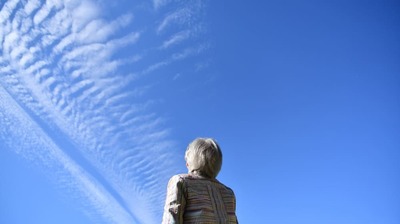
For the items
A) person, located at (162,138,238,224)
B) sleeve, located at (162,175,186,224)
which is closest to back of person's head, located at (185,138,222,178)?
person, located at (162,138,238,224)

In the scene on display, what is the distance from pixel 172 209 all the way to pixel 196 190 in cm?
30

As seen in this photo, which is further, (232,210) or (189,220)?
(232,210)

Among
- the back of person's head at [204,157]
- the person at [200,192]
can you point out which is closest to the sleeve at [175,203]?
the person at [200,192]

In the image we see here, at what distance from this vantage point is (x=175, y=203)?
3.35 metres

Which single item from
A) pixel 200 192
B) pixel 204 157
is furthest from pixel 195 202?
pixel 204 157

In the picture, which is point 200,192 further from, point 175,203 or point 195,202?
point 175,203

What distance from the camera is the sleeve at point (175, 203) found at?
130 inches

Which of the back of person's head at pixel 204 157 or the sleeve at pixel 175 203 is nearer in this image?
the sleeve at pixel 175 203

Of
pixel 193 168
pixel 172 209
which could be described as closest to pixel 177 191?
pixel 172 209

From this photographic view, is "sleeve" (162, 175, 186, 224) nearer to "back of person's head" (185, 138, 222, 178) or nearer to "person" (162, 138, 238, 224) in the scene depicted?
"person" (162, 138, 238, 224)

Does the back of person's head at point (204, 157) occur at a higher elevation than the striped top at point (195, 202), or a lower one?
higher

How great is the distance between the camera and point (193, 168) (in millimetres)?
3754

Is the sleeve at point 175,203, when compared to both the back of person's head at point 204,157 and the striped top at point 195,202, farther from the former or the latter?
the back of person's head at point 204,157

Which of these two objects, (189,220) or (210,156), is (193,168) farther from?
(189,220)
